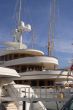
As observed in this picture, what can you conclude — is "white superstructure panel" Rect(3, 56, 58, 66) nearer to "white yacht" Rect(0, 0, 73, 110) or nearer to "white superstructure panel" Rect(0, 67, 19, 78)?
"white yacht" Rect(0, 0, 73, 110)

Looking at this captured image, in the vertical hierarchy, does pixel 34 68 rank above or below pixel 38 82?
above

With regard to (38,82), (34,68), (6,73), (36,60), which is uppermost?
(36,60)

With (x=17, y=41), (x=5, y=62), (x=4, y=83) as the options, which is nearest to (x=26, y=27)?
(x=17, y=41)

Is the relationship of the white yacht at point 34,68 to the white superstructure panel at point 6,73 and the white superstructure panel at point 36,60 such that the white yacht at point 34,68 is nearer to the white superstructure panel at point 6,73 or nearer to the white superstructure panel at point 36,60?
the white superstructure panel at point 36,60

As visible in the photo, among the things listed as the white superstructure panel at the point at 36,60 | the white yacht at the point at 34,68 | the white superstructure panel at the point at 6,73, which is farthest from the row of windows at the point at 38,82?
the white superstructure panel at the point at 6,73

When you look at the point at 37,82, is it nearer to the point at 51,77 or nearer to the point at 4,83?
the point at 51,77

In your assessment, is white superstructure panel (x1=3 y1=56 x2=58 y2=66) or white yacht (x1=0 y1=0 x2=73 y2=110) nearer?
white yacht (x1=0 y1=0 x2=73 y2=110)

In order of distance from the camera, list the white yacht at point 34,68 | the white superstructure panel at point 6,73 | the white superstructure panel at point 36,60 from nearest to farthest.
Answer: the white superstructure panel at point 6,73 < the white yacht at point 34,68 < the white superstructure panel at point 36,60

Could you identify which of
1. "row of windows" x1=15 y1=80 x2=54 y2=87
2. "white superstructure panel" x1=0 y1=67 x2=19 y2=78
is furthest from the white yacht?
"white superstructure panel" x1=0 y1=67 x2=19 y2=78

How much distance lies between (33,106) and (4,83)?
13.4ft

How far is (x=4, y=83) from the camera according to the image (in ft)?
109

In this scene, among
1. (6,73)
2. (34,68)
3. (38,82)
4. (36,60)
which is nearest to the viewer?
(6,73)

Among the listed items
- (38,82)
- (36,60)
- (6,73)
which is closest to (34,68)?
(36,60)

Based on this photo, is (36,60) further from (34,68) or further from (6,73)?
(6,73)
